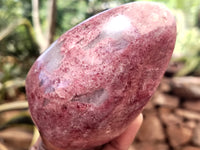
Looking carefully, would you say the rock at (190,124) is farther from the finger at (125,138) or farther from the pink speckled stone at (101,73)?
the pink speckled stone at (101,73)

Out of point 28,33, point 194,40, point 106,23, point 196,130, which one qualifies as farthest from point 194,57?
point 106,23

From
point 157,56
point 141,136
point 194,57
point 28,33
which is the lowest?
point 141,136

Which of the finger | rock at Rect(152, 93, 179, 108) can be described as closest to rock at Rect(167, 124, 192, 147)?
rock at Rect(152, 93, 179, 108)

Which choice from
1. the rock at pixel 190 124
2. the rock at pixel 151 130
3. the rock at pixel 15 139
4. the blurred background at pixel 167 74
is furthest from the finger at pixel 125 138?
the rock at pixel 190 124

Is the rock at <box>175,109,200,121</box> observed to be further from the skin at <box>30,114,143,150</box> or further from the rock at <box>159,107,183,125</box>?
the skin at <box>30,114,143,150</box>

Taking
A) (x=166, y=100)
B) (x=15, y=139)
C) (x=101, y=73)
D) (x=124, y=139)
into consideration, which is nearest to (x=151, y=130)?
(x=166, y=100)

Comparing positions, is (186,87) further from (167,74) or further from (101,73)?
(101,73)

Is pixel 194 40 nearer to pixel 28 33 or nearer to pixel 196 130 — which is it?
pixel 196 130
